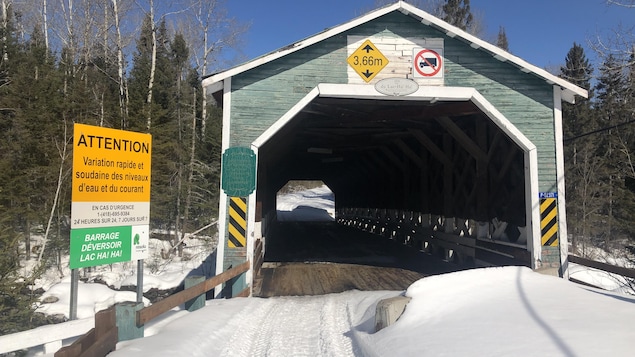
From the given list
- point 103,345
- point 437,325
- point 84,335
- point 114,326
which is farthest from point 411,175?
point 84,335

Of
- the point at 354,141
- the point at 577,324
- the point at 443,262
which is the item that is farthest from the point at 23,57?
the point at 577,324

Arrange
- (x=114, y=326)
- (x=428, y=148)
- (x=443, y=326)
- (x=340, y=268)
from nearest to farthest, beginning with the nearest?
(x=114, y=326)
(x=443, y=326)
(x=340, y=268)
(x=428, y=148)

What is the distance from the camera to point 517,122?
780 cm

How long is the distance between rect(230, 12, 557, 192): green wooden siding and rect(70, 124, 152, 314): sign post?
300 cm

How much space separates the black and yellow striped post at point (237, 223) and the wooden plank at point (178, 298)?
0.51 metres

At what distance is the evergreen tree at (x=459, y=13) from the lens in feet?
92.7

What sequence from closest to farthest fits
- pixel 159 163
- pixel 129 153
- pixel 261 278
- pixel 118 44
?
pixel 129 153
pixel 261 278
pixel 159 163
pixel 118 44

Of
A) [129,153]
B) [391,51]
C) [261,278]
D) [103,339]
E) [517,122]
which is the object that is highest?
[391,51]

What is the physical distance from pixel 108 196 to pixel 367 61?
515 centimetres

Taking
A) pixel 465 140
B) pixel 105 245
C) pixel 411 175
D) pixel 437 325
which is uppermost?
pixel 465 140

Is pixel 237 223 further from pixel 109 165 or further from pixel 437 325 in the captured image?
pixel 437 325

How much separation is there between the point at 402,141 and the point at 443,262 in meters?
4.19

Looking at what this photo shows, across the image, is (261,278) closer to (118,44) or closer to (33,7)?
(118,44)

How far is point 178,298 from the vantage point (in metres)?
4.48
